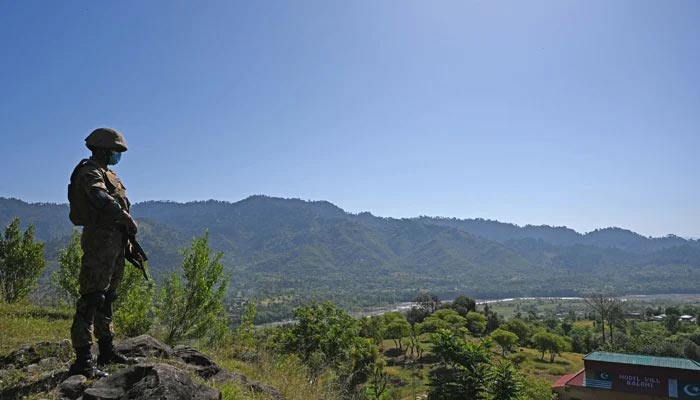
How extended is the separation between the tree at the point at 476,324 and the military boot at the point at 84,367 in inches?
2412

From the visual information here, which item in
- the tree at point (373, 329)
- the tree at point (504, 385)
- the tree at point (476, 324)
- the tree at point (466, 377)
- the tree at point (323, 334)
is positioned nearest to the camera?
the tree at point (504, 385)

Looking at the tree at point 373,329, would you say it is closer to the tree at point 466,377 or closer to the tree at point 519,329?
the tree at point 519,329

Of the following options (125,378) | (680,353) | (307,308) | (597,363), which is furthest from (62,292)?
(680,353)

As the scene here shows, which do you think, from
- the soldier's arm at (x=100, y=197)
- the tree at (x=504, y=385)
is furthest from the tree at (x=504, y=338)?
the soldier's arm at (x=100, y=197)

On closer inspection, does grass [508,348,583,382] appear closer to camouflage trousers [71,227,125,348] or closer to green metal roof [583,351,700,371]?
green metal roof [583,351,700,371]

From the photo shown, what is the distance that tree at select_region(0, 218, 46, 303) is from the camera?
37.3 ft

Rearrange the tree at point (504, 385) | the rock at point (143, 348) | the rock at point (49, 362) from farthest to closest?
1. the tree at point (504, 385)
2. the rock at point (143, 348)
3. the rock at point (49, 362)

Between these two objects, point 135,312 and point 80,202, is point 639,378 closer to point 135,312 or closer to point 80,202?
point 135,312

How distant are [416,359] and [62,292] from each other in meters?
49.0

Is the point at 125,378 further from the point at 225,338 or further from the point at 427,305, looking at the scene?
the point at 427,305

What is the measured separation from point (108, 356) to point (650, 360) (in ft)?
97.4

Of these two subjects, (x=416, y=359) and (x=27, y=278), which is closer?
(x=27, y=278)

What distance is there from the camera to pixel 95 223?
432cm

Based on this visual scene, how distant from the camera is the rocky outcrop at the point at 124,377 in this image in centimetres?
344
